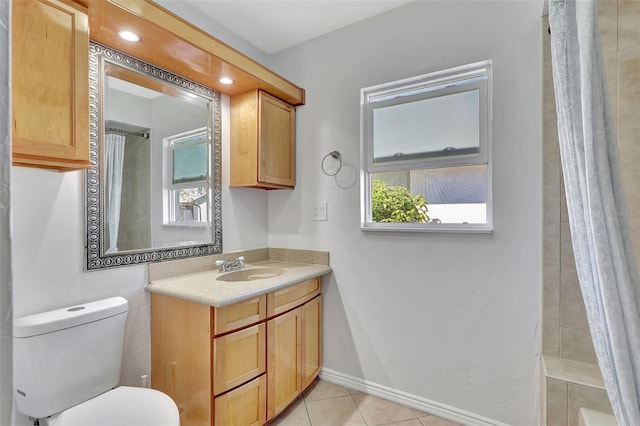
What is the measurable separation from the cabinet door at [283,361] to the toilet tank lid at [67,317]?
75cm

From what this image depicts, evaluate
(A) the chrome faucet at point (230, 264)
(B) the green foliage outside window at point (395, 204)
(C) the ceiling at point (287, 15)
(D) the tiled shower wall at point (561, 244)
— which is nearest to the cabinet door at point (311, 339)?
(A) the chrome faucet at point (230, 264)

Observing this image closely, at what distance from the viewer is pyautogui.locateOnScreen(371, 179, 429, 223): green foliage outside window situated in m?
1.96

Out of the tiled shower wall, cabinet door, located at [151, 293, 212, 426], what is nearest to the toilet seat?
cabinet door, located at [151, 293, 212, 426]

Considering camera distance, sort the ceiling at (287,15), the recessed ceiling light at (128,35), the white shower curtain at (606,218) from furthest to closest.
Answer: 1. the ceiling at (287,15)
2. the recessed ceiling light at (128,35)
3. the white shower curtain at (606,218)

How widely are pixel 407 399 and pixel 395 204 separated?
1.23m

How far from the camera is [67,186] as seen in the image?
139 centimetres

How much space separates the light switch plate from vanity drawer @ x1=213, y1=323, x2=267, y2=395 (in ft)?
2.90

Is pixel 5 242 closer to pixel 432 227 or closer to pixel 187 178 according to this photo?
pixel 187 178

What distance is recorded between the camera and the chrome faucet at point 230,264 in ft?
6.52

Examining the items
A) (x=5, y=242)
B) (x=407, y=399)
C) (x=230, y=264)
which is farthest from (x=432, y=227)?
(x=5, y=242)

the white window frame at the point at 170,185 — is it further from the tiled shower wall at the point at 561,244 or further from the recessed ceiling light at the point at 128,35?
the tiled shower wall at the point at 561,244

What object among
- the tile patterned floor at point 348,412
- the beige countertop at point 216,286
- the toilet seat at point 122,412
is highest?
the beige countertop at point 216,286

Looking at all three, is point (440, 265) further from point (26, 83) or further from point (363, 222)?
point (26, 83)

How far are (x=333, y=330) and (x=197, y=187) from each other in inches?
53.6
